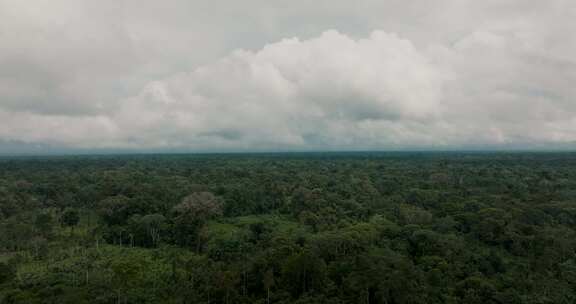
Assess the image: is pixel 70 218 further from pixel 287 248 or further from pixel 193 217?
pixel 287 248

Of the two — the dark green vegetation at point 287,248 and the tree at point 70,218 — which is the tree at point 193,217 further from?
the tree at point 70,218

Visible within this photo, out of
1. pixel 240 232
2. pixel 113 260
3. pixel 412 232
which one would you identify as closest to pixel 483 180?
pixel 412 232

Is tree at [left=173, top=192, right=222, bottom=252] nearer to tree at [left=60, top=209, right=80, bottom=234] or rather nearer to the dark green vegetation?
the dark green vegetation

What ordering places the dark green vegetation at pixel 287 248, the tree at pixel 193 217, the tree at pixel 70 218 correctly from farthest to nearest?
1. the tree at pixel 70 218
2. the tree at pixel 193 217
3. the dark green vegetation at pixel 287 248

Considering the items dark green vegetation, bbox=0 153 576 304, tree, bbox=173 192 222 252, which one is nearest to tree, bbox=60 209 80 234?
dark green vegetation, bbox=0 153 576 304

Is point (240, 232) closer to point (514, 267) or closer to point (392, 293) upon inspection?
point (392, 293)

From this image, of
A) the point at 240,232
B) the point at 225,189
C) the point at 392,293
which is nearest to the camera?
the point at 392,293

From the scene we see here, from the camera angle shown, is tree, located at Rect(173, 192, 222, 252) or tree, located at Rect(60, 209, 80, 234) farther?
tree, located at Rect(60, 209, 80, 234)

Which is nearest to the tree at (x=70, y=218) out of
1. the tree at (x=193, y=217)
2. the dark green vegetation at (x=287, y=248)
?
the dark green vegetation at (x=287, y=248)
